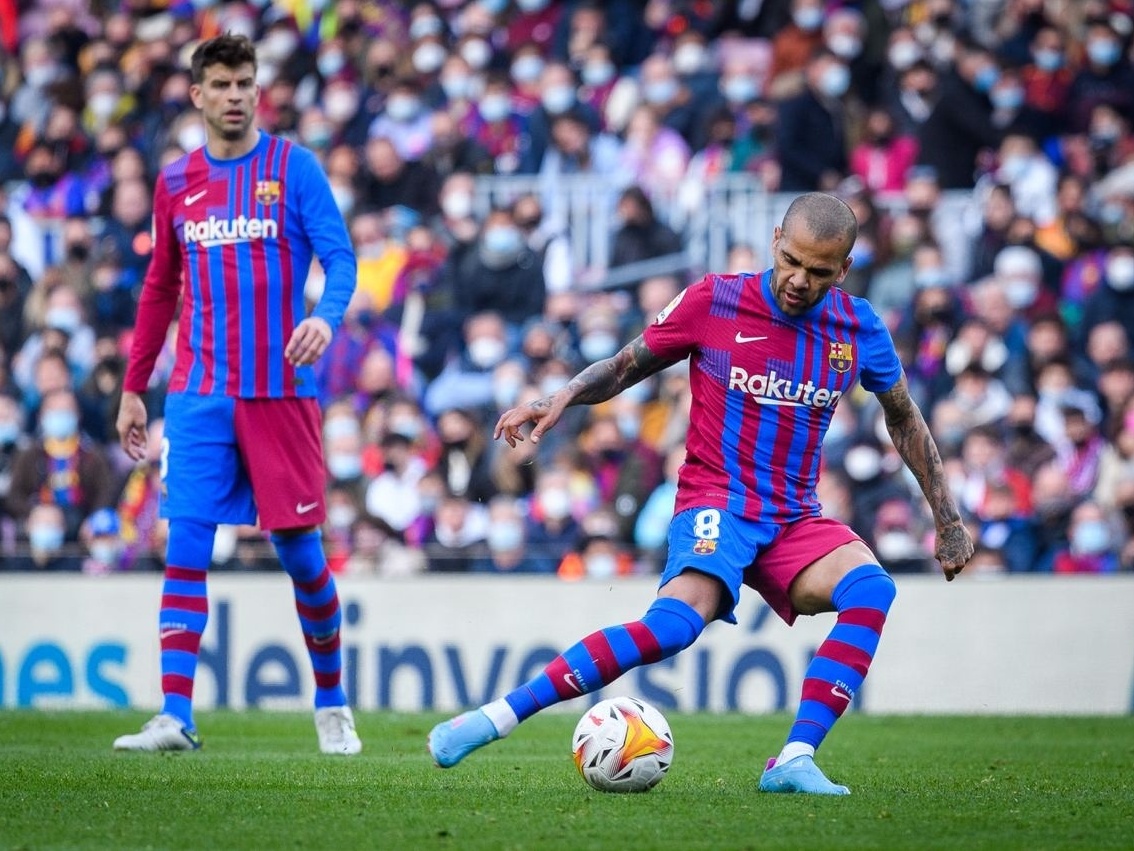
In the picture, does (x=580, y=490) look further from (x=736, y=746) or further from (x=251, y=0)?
(x=251, y=0)

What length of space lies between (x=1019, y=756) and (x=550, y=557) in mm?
5058

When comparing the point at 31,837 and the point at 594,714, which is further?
the point at 594,714

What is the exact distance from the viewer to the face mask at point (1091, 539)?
12.8 meters

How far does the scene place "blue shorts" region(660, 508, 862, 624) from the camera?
6.44 meters

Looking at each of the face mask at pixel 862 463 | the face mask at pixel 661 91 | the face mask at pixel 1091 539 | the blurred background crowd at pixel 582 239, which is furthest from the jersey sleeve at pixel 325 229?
the face mask at pixel 661 91

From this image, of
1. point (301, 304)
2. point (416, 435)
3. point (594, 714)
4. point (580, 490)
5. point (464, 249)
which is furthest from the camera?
point (464, 249)

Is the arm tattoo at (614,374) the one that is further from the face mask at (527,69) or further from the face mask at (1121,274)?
the face mask at (527,69)

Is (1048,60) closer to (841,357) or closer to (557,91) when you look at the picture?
(557,91)

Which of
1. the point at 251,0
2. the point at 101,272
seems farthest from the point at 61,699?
the point at 251,0

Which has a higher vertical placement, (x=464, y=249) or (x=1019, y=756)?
(x=464, y=249)

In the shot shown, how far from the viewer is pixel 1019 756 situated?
8594 mm

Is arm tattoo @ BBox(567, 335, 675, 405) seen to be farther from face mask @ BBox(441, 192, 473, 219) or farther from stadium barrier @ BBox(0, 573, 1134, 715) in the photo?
face mask @ BBox(441, 192, 473, 219)

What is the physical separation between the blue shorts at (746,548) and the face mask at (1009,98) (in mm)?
10714

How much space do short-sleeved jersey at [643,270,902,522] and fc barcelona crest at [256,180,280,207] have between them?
1984 millimetres
